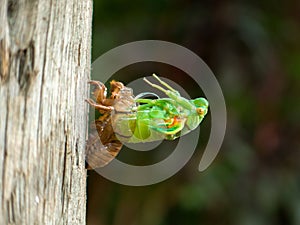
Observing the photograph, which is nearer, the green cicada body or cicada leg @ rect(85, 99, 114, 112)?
cicada leg @ rect(85, 99, 114, 112)

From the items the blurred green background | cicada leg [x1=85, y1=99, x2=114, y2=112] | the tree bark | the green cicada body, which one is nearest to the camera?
the tree bark

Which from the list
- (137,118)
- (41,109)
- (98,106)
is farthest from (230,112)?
(41,109)

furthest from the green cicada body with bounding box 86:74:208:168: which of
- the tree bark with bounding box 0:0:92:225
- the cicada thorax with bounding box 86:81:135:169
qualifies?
the tree bark with bounding box 0:0:92:225

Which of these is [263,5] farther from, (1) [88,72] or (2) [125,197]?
(1) [88,72]

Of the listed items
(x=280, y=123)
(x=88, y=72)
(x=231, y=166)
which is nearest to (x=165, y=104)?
(x=88, y=72)

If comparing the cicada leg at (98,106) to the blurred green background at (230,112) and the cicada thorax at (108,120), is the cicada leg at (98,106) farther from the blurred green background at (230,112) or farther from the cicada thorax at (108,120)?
the blurred green background at (230,112)

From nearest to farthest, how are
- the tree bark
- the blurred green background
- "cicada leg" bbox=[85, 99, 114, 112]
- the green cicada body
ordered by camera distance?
the tree bark < "cicada leg" bbox=[85, 99, 114, 112] < the green cicada body < the blurred green background

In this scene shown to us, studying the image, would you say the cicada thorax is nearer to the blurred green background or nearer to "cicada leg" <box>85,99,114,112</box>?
"cicada leg" <box>85,99,114,112</box>
